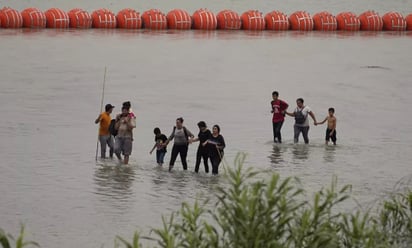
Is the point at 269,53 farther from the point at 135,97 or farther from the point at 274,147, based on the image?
the point at 274,147

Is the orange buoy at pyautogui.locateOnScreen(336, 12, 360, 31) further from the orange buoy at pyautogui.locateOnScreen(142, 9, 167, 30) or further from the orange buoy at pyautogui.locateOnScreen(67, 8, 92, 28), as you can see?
the orange buoy at pyautogui.locateOnScreen(67, 8, 92, 28)

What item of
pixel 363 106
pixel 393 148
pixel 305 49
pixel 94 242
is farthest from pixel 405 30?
pixel 94 242

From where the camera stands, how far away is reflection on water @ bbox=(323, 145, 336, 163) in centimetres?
3287

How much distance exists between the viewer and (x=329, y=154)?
111 feet

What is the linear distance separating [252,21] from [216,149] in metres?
40.4

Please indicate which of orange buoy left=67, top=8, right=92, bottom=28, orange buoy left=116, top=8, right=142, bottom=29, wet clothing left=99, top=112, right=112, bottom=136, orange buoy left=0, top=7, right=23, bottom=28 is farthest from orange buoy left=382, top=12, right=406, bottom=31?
wet clothing left=99, top=112, right=112, bottom=136

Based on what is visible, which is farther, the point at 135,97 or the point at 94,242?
the point at 135,97

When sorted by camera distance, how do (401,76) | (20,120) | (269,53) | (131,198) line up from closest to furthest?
(131,198), (20,120), (401,76), (269,53)

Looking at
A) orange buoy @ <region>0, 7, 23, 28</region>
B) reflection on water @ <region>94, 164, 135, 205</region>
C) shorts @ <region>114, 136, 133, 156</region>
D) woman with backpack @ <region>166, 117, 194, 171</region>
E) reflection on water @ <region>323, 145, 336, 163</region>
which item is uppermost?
orange buoy @ <region>0, 7, 23, 28</region>

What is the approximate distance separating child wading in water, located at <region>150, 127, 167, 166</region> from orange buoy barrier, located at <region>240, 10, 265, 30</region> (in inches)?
1501

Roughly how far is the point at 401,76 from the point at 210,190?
27.4m

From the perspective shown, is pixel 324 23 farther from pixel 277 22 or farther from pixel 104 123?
pixel 104 123

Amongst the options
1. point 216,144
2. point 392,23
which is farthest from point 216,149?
point 392,23

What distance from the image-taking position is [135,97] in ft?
146
